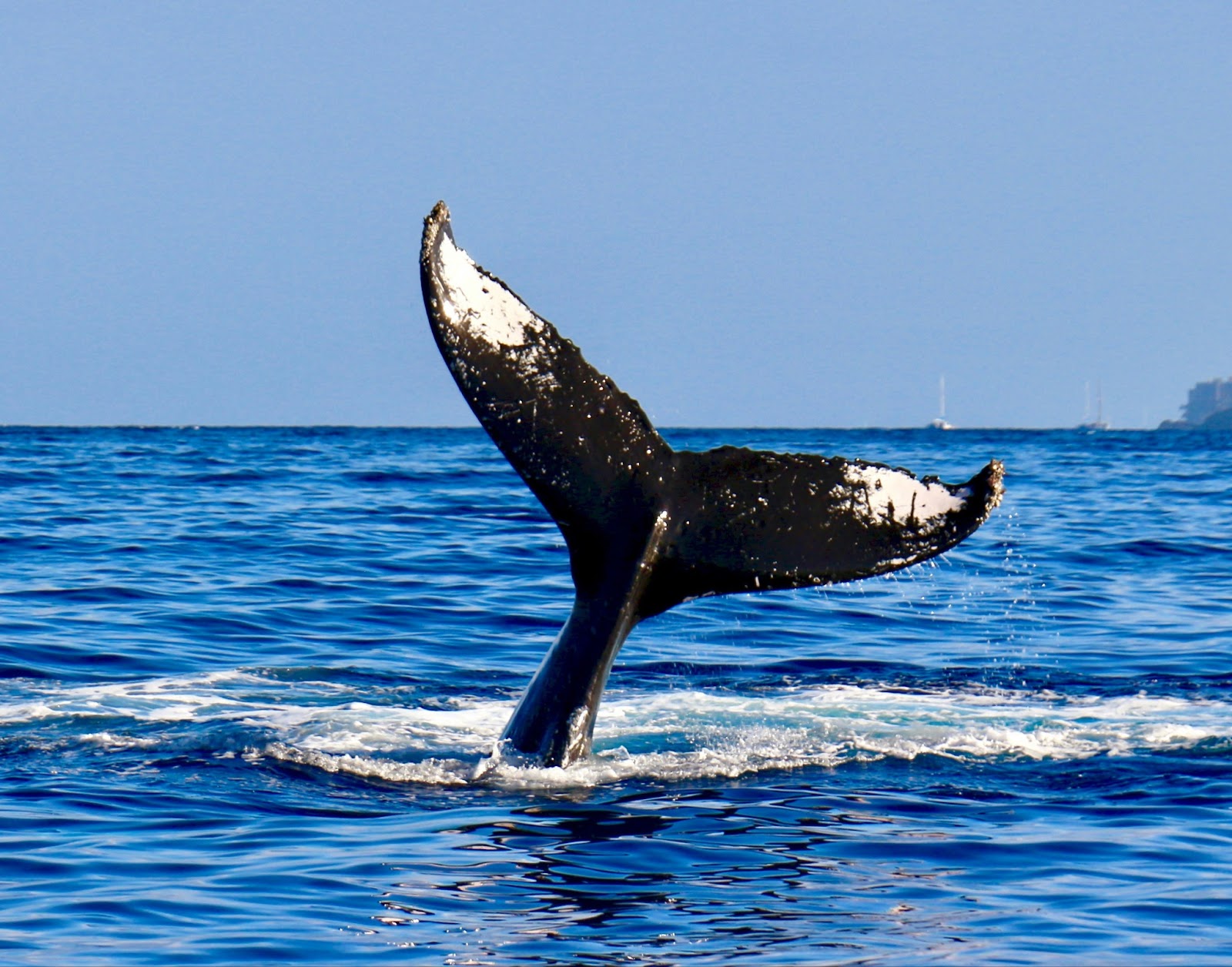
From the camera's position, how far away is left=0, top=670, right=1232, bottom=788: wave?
Answer: 8305 mm

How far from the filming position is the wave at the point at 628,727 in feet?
27.2

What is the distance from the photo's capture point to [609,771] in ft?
26.3

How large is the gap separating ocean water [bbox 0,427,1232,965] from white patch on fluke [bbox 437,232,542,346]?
1.97 meters

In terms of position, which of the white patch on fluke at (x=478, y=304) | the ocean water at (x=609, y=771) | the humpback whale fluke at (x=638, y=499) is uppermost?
the white patch on fluke at (x=478, y=304)

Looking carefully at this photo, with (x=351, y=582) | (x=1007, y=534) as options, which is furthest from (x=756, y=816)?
(x=1007, y=534)

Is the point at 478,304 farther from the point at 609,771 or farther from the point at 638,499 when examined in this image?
the point at 609,771

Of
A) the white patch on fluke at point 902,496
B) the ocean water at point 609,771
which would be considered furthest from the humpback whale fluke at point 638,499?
the ocean water at point 609,771

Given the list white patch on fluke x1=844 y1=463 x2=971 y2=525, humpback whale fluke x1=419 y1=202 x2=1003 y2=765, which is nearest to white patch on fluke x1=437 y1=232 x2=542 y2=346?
humpback whale fluke x1=419 y1=202 x2=1003 y2=765

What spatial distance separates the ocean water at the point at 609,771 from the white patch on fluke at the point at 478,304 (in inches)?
77.5

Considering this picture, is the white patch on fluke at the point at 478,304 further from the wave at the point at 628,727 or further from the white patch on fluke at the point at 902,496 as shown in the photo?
the wave at the point at 628,727

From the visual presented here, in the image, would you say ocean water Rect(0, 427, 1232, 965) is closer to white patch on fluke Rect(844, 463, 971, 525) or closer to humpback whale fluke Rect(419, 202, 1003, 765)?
humpback whale fluke Rect(419, 202, 1003, 765)

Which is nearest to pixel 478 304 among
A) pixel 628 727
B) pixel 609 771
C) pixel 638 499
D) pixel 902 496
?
pixel 638 499

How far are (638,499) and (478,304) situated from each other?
3.58ft

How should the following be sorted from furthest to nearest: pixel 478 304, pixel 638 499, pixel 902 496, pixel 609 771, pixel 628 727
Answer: pixel 628 727, pixel 609 771, pixel 638 499, pixel 902 496, pixel 478 304
